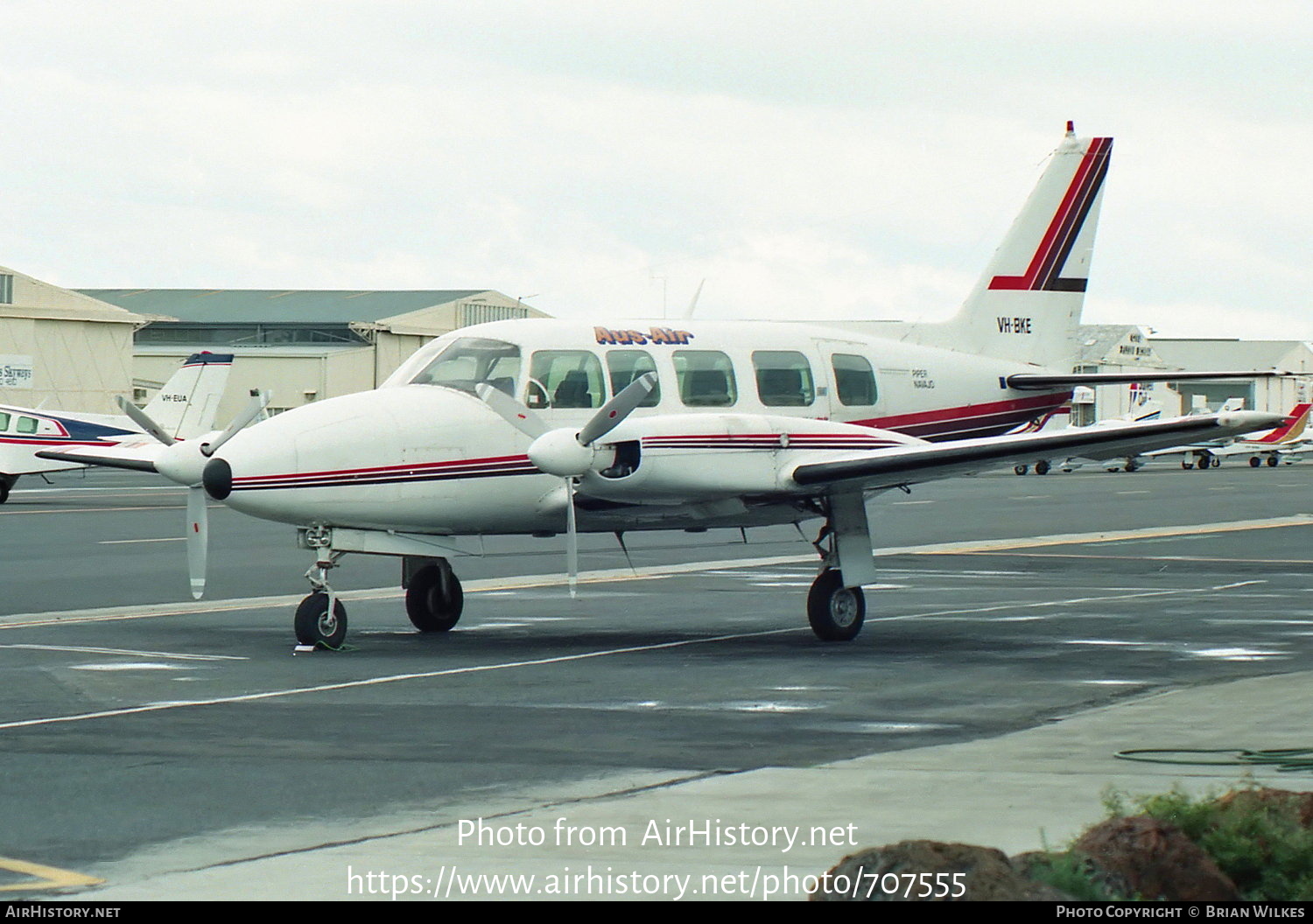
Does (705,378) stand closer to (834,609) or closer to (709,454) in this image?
(709,454)

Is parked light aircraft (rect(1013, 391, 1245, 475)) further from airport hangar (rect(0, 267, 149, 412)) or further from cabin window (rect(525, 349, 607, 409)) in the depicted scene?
cabin window (rect(525, 349, 607, 409))

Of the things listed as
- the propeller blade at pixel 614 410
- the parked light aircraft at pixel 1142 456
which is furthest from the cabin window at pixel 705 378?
the parked light aircraft at pixel 1142 456

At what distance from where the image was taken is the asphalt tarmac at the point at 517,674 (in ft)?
31.1

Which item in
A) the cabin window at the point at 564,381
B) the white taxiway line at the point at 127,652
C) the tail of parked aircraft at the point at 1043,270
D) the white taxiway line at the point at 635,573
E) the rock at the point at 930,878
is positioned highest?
the tail of parked aircraft at the point at 1043,270

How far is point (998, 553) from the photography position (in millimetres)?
31266

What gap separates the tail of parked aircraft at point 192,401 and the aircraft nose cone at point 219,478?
33837 mm

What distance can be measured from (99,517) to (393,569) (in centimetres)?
1516

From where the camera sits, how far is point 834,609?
58.5ft

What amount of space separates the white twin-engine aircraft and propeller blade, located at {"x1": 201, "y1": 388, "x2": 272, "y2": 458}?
48 millimetres

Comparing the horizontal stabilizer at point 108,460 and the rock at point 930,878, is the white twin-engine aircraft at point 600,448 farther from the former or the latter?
the rock at point 930,878

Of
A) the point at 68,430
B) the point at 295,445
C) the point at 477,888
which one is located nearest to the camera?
the point at 477,888

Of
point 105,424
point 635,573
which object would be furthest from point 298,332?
point 635,573

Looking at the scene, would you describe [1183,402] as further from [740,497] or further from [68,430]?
[740,497]
